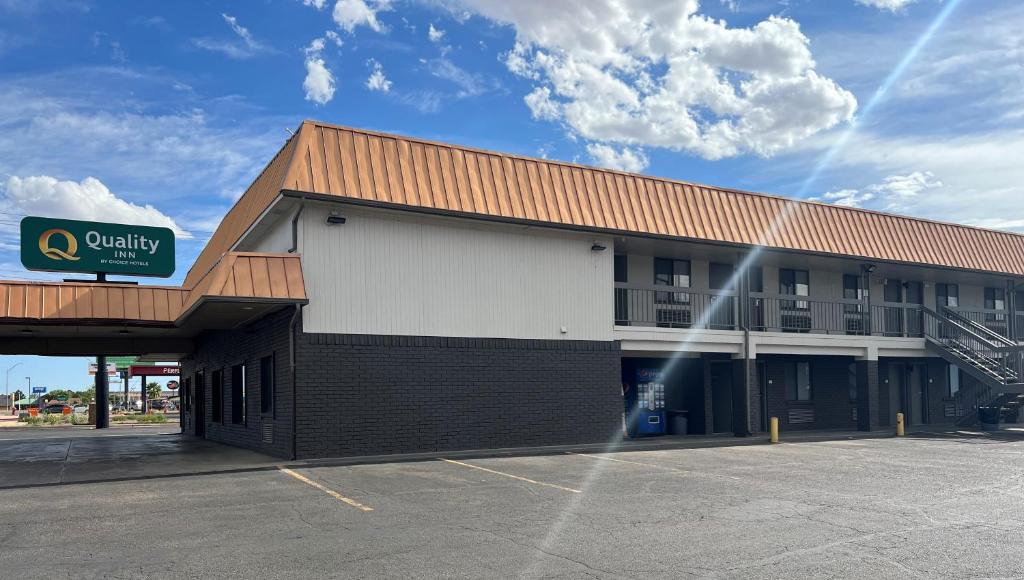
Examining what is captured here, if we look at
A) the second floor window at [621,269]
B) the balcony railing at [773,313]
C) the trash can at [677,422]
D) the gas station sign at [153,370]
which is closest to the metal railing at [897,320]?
the balcony railing at [773,313]

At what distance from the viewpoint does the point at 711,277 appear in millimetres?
25188

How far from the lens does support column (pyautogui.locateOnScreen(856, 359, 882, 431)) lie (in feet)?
83.7

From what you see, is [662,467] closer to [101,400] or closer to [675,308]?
[675,308]

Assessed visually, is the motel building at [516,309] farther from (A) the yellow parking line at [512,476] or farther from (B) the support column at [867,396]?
(A) the yellow parking line at [512,476]

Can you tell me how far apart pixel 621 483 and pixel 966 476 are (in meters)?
6.27

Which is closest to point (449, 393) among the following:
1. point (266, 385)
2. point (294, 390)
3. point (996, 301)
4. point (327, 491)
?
point (294, 390)

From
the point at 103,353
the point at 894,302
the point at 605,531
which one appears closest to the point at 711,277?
the point at 894,302

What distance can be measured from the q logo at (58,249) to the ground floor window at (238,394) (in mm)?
6215

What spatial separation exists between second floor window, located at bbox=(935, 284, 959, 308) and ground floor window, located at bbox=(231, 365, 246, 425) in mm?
23912

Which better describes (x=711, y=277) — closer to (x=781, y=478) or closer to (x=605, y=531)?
(x=781, y=478)

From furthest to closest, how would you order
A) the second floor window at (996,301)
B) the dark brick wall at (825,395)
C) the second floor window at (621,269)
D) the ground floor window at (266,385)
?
the second floor window at (996,301) < the dark brick wall at (825,395) < the second floor window at (621,269) < the ground floor window at (266,385)

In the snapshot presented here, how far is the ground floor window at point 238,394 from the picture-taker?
22094 millimetres

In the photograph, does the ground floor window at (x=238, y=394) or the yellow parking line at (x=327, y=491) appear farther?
the ground floor window at (x=238, y=394)

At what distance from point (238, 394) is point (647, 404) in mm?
11619
